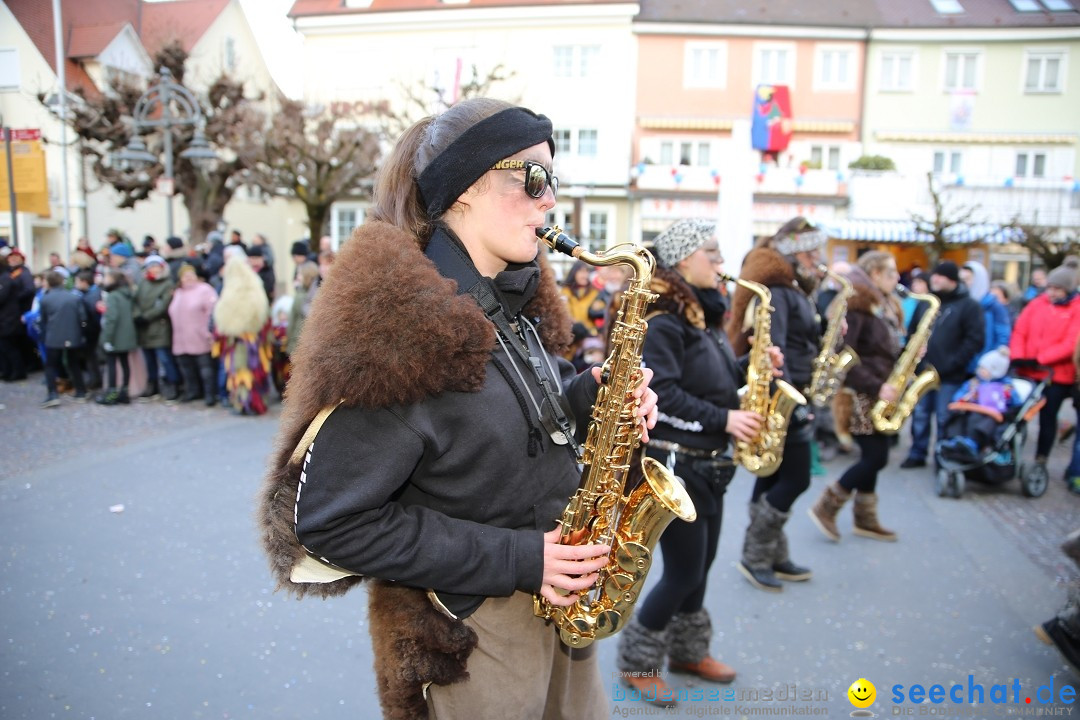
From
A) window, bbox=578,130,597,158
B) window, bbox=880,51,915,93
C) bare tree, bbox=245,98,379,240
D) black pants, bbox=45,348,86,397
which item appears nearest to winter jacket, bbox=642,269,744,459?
black pants, bbox=45,348,86,397

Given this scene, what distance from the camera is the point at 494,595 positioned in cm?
163

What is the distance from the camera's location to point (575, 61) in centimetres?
2573

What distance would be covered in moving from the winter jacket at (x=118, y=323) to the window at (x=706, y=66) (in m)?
21.6

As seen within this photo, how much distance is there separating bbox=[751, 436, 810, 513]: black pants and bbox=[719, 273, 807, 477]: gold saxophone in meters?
0.41

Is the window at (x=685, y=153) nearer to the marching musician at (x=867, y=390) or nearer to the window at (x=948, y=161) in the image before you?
the window at (x=948, y=161)

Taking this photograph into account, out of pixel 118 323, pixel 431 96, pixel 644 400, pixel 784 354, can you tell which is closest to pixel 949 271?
pixel 784 354

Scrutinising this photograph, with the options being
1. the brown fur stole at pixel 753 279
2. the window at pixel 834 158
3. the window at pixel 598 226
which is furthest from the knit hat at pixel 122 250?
the window at pixel 834 158

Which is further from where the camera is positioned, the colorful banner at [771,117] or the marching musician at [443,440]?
the colorful banner at [771,117]

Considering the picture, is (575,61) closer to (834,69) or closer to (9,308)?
(834,69)

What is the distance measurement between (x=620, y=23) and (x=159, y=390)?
21399 mm

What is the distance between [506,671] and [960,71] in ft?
99.0

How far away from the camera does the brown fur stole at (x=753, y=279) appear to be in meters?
4.41

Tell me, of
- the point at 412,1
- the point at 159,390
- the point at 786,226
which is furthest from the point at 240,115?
the point at 786,226

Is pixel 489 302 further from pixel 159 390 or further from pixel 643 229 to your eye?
pixel 643 229
